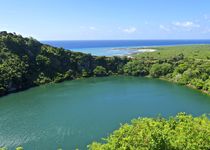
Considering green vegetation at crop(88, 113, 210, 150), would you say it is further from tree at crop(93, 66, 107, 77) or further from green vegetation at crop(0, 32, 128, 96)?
tree at crop(93, 66, 107, 77)

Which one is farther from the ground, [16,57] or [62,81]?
[16,57]

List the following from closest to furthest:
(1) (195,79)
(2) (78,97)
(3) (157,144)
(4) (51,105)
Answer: (3) (157,144) → (4) (51,105) → (2) (78,97) → (1) (195,79)

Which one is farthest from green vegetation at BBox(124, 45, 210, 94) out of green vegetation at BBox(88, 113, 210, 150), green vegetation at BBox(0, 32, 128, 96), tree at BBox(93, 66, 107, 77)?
green vegetation at BBox(88, 113, 210, 150)

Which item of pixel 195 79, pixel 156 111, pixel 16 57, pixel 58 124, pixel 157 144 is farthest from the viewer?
pixel 16 57

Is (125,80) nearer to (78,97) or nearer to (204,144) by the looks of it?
(78,97)

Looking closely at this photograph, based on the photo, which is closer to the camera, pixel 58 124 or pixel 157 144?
pixel 157 144

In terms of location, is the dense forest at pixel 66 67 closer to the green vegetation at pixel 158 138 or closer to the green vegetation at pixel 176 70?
the green vegetation at pixel 176 70

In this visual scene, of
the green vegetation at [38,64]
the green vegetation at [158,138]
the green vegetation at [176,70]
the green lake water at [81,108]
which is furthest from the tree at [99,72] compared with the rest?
the green vegetation at [158,138]

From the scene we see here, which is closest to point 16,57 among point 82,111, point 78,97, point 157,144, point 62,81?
point 62,81
